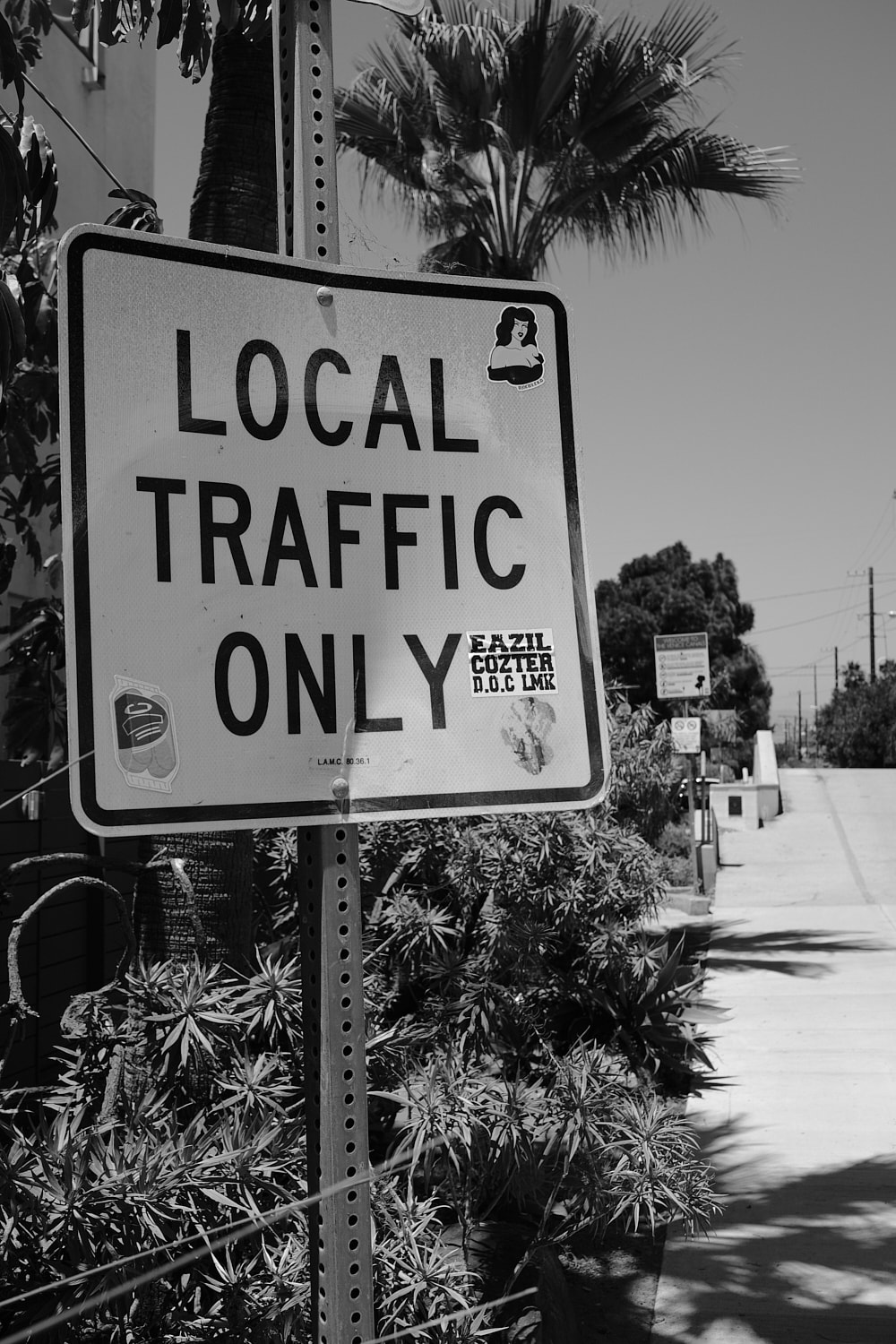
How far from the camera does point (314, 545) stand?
1628mm

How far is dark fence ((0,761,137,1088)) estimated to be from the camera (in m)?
5.02

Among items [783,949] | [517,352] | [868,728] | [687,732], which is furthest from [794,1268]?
[868,728]

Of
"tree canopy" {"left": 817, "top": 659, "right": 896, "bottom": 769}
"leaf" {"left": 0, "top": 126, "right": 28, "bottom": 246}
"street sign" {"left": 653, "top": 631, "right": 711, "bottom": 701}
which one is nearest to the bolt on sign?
"leaf" {"left": 0, "top": 126, "right": 28, "bottom": 246}

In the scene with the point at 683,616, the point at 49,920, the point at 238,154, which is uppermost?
the point at 683,616

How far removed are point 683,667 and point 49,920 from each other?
31.4 ft

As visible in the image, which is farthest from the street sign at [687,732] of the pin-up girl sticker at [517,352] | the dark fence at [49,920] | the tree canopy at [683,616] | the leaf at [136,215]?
the tree canopy at [683,616]

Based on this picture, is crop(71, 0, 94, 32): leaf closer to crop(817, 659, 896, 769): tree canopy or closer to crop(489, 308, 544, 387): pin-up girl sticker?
crop(489, 308, 544, 387): pin-up girl sticker

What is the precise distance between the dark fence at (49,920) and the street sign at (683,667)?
8.92 metres

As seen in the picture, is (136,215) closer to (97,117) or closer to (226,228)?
(226,228)

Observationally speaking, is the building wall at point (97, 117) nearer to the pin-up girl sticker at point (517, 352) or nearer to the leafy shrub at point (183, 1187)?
the leafy shrub at point (183, 1187)

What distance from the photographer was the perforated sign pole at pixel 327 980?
156 cm

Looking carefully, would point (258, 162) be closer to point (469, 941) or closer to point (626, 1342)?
point (469, 941)

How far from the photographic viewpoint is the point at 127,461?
1.52 m

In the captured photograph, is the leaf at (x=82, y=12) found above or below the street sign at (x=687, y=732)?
above
